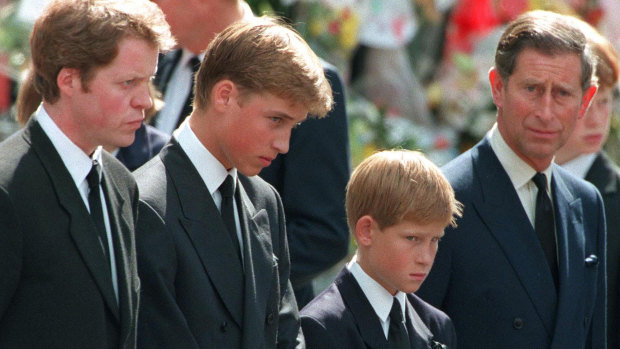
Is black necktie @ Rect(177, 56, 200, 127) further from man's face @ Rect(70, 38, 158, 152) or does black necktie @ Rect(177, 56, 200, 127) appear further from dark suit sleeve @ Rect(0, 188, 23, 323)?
dark suit sleeve @ Rect(0, 188, 23, 323)

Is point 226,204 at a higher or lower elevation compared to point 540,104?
lower

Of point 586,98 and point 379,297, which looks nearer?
point 379,297

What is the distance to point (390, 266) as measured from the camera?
3.24 meters

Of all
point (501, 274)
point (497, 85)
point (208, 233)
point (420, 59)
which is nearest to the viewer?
point (208, 233)

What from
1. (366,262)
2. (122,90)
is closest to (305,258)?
(366,262)

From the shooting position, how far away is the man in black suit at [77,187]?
7.80 feet

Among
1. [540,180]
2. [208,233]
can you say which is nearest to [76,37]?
[208,233]

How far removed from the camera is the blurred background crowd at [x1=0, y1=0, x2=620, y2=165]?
6.42 metres

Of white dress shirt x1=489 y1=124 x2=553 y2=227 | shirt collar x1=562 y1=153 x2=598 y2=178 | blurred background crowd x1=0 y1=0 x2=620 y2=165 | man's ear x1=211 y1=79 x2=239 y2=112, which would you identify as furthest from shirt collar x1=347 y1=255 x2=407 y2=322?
blurred background crowd x1=0 y1=0 x2=620 y2=165

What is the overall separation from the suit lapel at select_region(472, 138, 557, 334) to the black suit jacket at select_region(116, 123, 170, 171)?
109 cm

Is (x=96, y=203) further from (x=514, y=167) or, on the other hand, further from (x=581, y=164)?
(x=581, y=164)

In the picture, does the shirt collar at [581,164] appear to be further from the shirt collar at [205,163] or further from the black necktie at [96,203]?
the black necktie at [96,203]

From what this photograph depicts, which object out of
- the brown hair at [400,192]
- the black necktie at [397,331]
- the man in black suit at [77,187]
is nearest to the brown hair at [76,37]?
the man in black suit at [77,187]

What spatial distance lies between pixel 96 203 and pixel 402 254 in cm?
104
